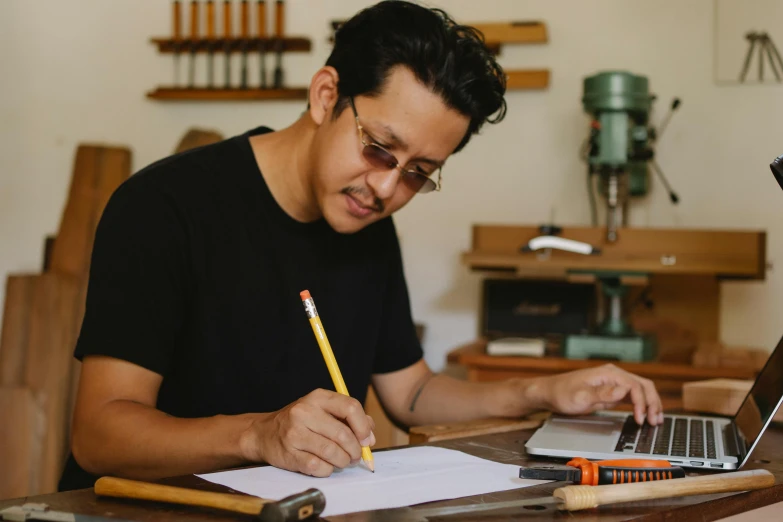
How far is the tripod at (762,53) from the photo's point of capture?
287cm

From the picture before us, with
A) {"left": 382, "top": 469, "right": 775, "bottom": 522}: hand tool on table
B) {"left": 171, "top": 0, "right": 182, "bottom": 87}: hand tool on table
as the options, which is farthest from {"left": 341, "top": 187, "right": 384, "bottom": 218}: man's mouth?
{"left": 171, "top": 0, "right": 182, "bottom": 87}: hand tool on table

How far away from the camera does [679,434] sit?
1.33 m

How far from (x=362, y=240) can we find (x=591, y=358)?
1.12 meters

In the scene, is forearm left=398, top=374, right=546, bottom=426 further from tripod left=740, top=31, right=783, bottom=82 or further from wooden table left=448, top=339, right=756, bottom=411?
tripod left=740, top=31, right=783, bottom=82

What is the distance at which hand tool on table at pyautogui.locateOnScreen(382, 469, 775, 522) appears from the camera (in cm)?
89

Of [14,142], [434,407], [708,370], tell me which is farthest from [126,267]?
[14,142]

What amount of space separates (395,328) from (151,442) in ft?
2.23

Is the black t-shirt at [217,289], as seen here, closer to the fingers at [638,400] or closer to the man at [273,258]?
the man at [273,258]

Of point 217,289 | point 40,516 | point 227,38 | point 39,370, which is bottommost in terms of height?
point 39,370

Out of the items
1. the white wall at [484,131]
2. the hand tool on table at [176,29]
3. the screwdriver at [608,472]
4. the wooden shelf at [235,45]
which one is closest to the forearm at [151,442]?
the screwdriver at [608,472]

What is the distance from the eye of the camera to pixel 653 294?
117 inches

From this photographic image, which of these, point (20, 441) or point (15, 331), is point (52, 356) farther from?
point (20, 441)

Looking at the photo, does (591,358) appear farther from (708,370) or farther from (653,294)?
(653,294)

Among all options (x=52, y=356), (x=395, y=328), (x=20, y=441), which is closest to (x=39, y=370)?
(x=52, y=356)
